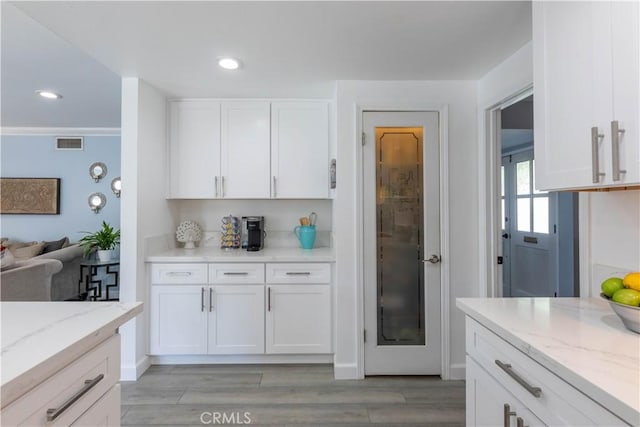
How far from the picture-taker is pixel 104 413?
107 centimetres

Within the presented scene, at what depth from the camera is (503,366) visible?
112 cm

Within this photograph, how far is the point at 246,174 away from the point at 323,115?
0.92m

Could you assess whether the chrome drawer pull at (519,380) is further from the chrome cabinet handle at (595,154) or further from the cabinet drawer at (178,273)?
the cabinet drawer at (178,273)

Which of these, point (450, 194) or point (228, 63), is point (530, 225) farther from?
point (228, 63)

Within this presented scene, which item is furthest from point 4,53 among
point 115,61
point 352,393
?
point 352,393

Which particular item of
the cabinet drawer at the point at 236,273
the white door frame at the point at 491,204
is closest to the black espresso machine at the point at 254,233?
the cabinet drawer at the point at 236,273

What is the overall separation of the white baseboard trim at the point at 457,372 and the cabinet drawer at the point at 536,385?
1.41m

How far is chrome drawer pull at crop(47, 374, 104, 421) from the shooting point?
2.78ft

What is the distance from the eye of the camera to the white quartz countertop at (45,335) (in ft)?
2.46

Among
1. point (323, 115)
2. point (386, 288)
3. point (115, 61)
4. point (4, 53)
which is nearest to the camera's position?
point (115, 61)

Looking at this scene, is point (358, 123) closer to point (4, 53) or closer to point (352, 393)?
point (352, 393)

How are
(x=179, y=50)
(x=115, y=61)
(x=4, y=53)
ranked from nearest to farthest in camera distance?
(x=179, y=50) < (x=115, y=61) < (x=4, y=53)

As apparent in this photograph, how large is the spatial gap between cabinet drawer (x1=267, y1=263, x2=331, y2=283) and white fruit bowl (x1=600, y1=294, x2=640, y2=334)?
1.90 metres

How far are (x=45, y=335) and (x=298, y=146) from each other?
7.96 ft
